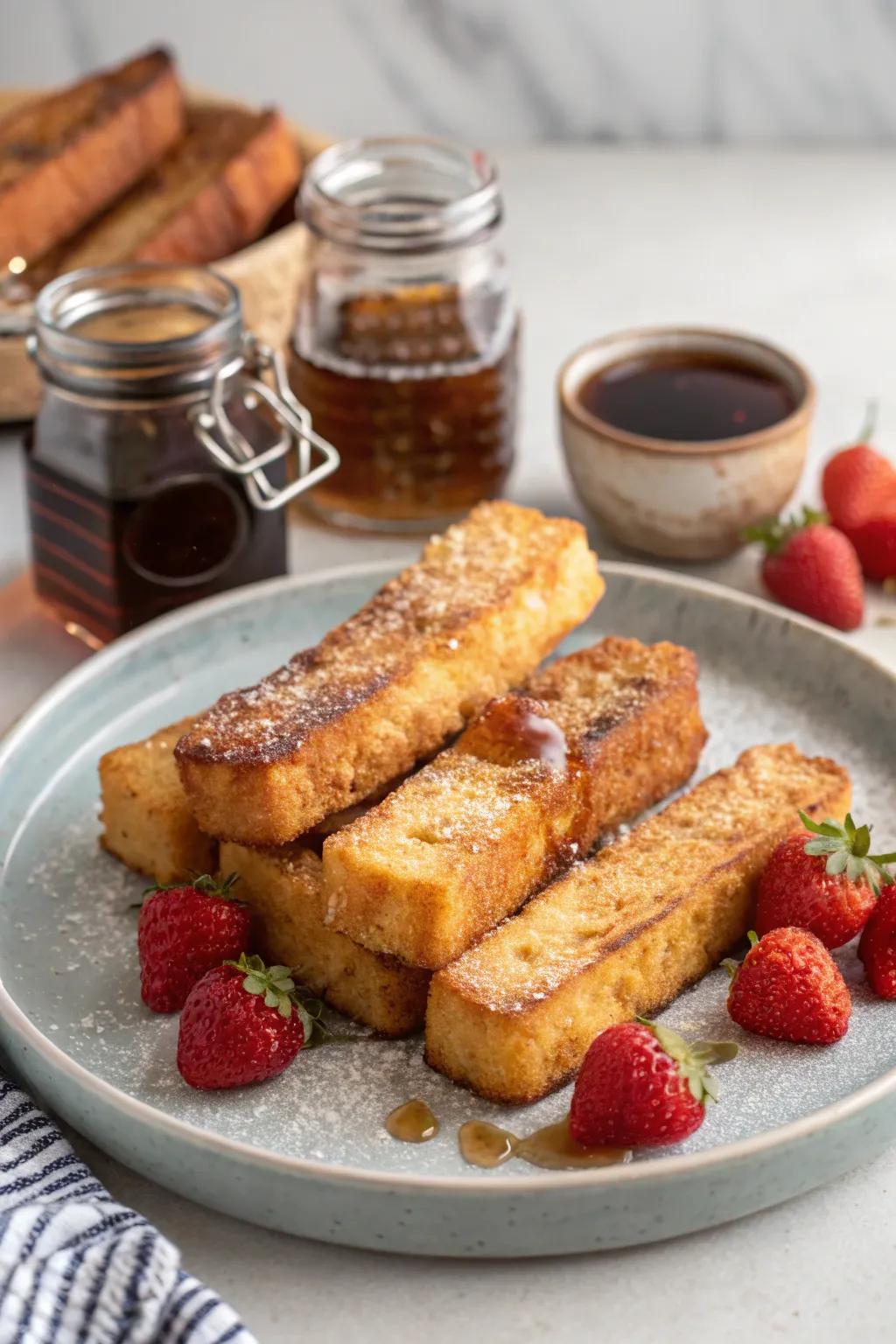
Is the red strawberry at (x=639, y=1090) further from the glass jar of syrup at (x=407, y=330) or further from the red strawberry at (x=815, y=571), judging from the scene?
the glass jar of syrup at (x=407, y=330)

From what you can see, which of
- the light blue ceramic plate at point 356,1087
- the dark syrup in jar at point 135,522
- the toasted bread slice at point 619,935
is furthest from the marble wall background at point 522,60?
the toasted bread slice at point 619,935

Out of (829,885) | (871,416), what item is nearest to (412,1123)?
(829,885)

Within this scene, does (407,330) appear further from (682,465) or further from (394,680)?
(394,680)

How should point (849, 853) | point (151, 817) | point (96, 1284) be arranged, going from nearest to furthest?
point (96, 1284), point (849, 853), point (151, 817)

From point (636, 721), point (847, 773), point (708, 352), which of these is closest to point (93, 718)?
point (636, 721)

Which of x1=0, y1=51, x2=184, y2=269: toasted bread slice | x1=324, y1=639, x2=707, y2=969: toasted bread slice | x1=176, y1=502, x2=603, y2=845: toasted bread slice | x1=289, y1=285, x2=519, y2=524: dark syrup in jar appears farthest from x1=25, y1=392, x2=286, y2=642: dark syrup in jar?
x1=0, y1=51, x2=184, y2=269: toasted bread slice

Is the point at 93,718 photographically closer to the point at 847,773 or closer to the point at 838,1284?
the point at 847,773

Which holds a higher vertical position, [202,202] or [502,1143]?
[202,202]
